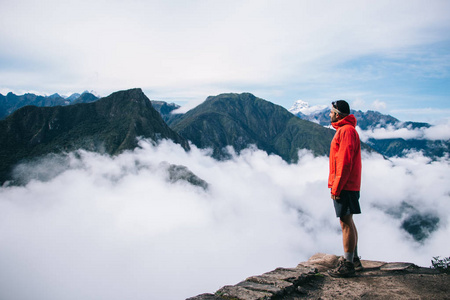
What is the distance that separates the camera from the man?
649cm

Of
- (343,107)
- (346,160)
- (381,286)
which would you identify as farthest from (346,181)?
(381,286)

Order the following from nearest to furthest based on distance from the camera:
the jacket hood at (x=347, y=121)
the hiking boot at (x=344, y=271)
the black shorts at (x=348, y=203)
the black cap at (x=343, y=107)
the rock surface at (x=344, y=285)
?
1. the rock surface at (x=344, y=285)
2. the hiking boot at (x=344, y=271)
3. the black shorts at (x=348, y=203)
4. the jacket hood at (x=347, y=121)
5. the black cap at (x=343, y=107)

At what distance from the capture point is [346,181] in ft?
21.5

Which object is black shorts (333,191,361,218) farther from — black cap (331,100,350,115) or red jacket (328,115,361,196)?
black cap (331,100,350,115)

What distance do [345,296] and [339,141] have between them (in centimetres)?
353

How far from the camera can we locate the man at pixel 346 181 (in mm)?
6488

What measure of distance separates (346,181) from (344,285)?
239cm

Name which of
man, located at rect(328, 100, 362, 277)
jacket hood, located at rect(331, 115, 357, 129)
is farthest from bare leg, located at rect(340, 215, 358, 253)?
jacket hood, located at rect(331, 115, 357, 129)

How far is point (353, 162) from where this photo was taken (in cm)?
667

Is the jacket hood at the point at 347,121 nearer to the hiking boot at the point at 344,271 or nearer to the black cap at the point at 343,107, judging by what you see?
the black cap at the point at 343,107

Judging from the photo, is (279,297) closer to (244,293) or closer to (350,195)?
(244,293)

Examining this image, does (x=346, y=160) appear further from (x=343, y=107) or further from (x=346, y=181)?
(x=343, y=107)

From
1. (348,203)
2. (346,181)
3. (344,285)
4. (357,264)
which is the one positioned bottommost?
(357,264)

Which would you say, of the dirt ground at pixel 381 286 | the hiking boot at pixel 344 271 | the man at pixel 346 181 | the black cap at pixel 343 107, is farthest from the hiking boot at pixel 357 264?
the black cap at pixel 343 107
